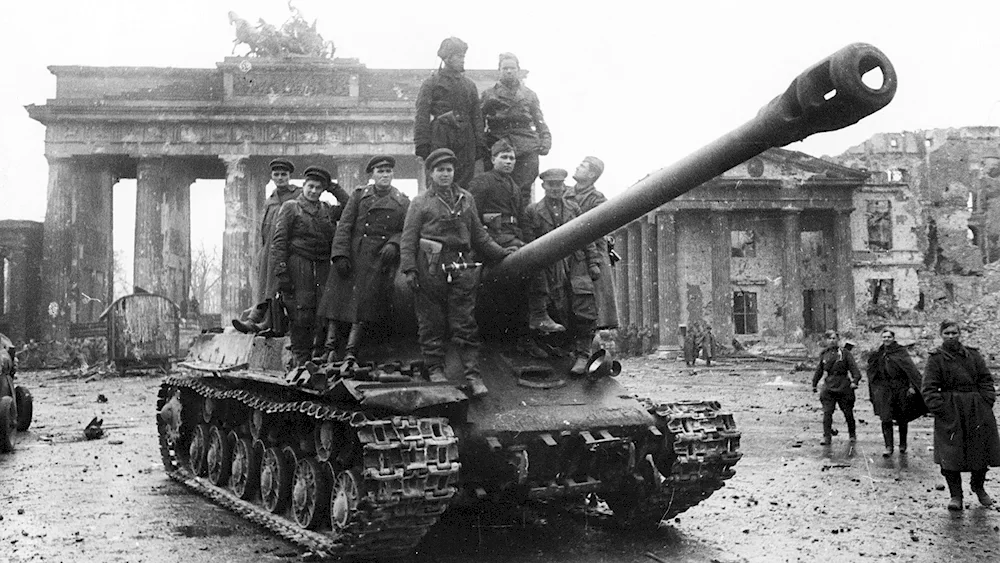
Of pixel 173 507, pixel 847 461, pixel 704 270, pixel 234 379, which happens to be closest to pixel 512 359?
pixel 234 379

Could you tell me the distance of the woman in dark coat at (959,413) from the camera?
25.3 feet

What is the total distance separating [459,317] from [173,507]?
11.8 ft

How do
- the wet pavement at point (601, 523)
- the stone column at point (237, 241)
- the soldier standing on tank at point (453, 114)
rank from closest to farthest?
1. the wet pavement at point (601, 523)
2. the soldier standing on tank at point (453, 114)
3. the stone column at point (237, 241)

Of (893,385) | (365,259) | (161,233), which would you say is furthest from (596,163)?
(161,233)

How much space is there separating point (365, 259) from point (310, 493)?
1827mm

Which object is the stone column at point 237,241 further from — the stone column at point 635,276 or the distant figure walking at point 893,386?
the distant figure walking at point 893,386

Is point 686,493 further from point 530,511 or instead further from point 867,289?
point 867,289

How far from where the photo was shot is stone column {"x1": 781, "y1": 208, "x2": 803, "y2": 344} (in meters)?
38.7

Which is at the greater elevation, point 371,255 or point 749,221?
point 749,221

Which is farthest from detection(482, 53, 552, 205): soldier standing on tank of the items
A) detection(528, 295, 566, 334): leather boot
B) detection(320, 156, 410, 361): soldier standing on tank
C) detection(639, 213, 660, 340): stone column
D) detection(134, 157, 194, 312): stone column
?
detection(639, 213, 660, 340): stone column

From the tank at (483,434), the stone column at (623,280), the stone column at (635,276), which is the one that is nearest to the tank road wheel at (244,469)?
the tank at (483,434)

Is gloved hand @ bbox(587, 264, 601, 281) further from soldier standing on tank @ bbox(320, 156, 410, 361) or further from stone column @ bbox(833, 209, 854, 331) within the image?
stone column @ bbox(833, 209, 854, 331)

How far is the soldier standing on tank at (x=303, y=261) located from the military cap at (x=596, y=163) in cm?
240

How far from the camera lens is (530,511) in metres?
7.92
